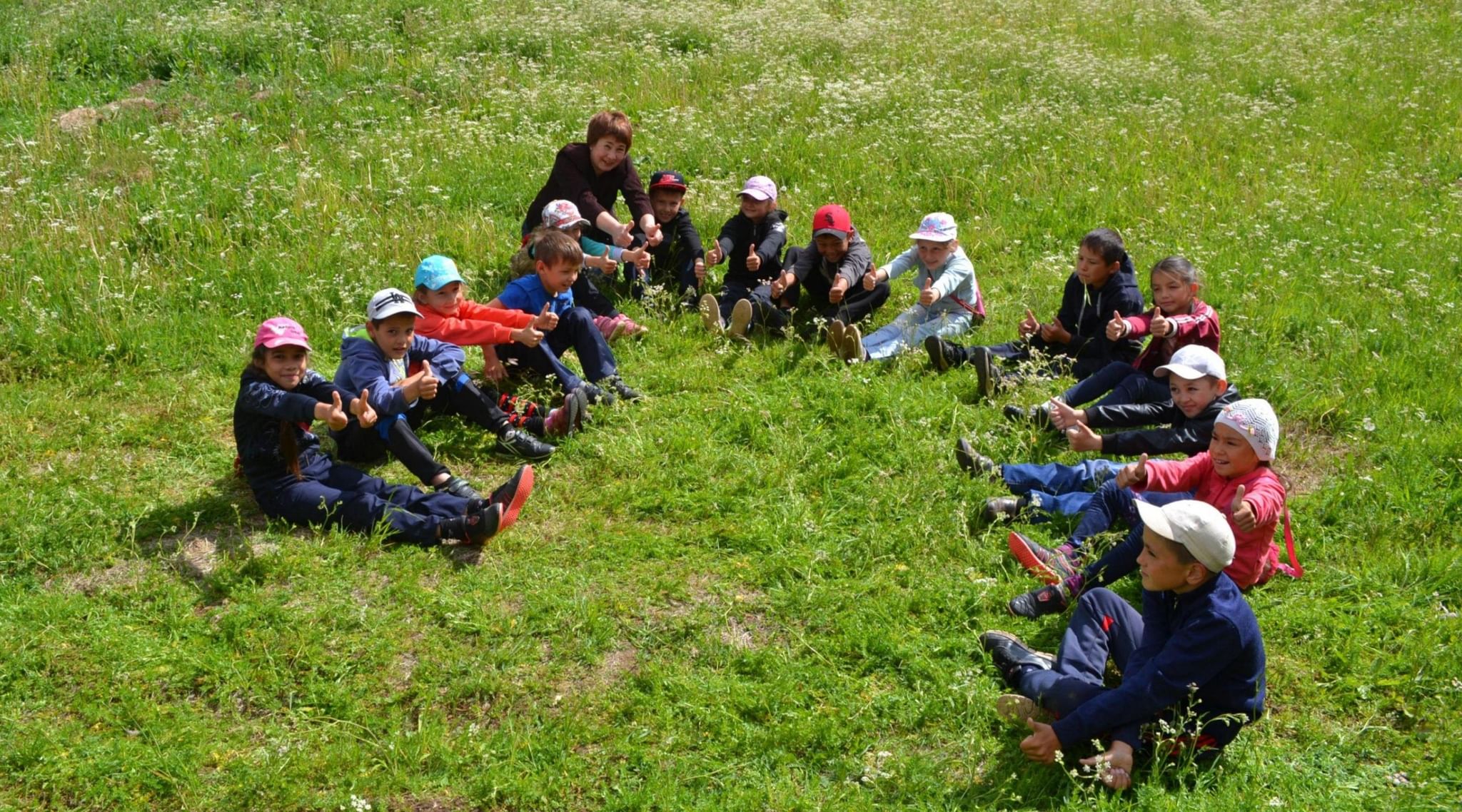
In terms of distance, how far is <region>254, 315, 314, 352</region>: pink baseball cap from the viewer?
6.03 meters

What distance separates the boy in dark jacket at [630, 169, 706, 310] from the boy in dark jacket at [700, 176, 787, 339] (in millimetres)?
187

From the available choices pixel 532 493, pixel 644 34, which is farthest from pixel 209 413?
pixel 644 34

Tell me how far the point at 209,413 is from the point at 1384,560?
711 cm

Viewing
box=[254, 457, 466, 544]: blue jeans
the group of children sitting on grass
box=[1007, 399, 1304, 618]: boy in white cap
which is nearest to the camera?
the group of children sitting on grass

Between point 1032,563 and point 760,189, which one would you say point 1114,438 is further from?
point 760,189

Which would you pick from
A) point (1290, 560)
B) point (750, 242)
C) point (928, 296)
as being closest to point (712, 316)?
point (750, 242)

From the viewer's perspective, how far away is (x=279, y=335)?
19.9ft

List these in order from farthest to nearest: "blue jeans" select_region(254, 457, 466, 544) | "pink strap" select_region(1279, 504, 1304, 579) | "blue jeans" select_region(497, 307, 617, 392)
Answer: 1. "blue jeans" select_region(497, 307, 617, 392)
2. "blue jeans" select_region(254, 457, 466, 544)
3. "pink strap" select_region(1279, 504, 1304, 579)

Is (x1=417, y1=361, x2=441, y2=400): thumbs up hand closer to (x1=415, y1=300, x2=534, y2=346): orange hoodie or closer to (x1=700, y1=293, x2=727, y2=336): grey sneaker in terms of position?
(x1=415, y1=300, x2=534, y2=346): orange hoodie

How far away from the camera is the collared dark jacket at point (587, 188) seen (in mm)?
9445

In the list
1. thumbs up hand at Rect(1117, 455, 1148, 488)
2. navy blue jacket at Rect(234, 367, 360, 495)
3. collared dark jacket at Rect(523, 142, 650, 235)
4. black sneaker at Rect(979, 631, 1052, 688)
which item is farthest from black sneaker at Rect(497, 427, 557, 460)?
thumbs up hand at Rect(1117, 455, 1148, 488)

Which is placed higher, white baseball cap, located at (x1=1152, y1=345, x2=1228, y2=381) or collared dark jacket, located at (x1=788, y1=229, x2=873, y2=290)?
white baseball cap, located at (x1=1152, y1=345, x2=1228, y2=381)

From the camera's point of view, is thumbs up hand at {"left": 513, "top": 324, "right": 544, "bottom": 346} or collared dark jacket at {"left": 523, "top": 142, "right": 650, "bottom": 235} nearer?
thumbs up hand at {"left": 513, "top": 324, "right": 544, "bottom": 346}

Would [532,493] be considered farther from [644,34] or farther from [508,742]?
[644,34]
